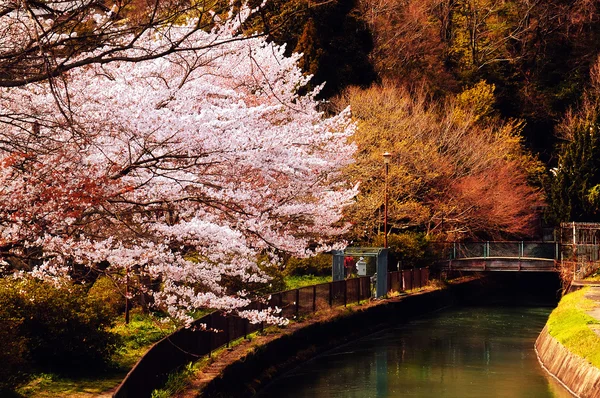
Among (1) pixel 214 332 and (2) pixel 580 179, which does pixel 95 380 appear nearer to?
(1) pixel 214 332

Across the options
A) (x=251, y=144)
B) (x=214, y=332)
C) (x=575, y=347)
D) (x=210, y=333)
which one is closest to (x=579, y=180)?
(x=575, y=347)

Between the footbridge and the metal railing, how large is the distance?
10.5 m

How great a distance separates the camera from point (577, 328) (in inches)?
848

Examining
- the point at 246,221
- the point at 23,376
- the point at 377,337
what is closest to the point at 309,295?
the point at 377,337

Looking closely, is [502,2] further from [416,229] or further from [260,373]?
[260,373]

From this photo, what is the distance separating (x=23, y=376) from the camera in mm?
13227

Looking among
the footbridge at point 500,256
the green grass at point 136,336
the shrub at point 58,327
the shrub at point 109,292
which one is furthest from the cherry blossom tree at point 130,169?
the footbridge at point 500,256

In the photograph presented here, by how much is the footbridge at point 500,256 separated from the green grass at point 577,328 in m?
13.5

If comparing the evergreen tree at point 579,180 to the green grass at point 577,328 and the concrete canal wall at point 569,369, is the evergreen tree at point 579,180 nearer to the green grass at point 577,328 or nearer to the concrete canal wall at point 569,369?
the green grass at point 577,328

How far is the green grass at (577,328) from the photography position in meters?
18.7

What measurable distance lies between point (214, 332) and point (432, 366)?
8.60 m

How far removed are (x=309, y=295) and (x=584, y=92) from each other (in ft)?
120

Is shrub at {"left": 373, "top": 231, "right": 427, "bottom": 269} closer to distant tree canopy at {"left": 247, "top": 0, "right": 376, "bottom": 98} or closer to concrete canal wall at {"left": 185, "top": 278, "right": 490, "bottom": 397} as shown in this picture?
concrete canal wall at {"left": 185, "top": 278, "right": 490, "bottom": 397}

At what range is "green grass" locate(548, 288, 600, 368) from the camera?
61.5 feet
